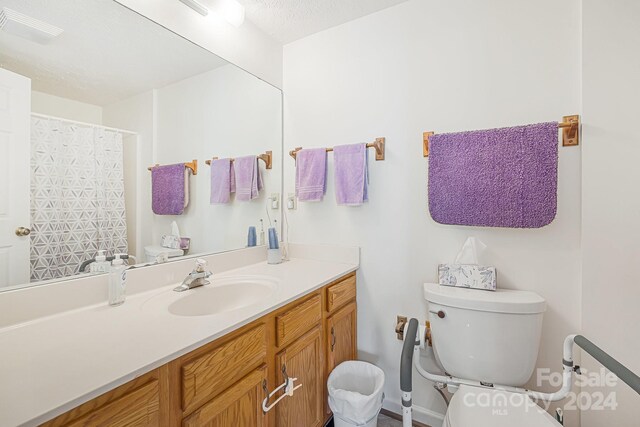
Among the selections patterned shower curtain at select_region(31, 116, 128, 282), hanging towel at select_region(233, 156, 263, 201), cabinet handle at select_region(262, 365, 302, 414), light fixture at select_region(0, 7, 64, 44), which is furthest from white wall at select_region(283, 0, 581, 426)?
light fixture at select_region(0, 7, 64, 44)

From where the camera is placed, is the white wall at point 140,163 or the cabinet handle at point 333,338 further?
the cabinet handle at point 333,338

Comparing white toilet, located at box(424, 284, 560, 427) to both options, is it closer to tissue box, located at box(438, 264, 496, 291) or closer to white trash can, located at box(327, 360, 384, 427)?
tissue box, located at box(438, 264, 496, 291)

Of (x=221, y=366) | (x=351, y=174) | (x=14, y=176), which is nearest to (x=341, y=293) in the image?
(x=351, y=174)

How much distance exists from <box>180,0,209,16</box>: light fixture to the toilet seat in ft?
6.96

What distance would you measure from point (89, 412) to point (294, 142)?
1650 millimetres

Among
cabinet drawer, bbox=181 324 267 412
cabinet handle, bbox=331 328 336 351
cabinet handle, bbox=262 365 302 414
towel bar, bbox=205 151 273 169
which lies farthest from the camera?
towel bar, bbox=205 151 273 169

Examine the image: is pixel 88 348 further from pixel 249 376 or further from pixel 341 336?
pixel 341 336

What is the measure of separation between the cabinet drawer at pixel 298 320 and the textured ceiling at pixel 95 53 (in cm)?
113

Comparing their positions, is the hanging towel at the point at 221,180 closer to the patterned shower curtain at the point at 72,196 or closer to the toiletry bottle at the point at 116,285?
the patterned shower curtain at the point at 72,196

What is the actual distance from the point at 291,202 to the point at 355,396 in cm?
119

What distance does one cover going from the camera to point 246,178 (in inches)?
68.5

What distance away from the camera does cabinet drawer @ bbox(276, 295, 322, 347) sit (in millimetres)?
1080

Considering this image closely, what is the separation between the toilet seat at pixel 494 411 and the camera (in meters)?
0.93

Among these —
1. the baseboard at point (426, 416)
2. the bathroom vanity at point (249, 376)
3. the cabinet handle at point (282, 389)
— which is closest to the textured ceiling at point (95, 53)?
the bathroom vanity at point (249, 376)
